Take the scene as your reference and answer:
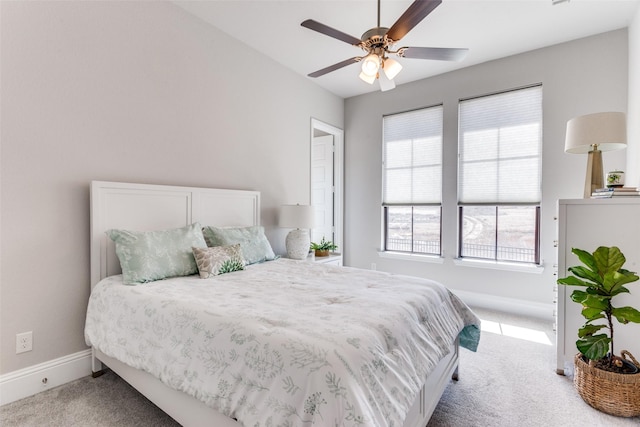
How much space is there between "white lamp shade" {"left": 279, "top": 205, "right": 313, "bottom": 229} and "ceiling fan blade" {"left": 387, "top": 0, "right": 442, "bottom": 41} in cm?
197

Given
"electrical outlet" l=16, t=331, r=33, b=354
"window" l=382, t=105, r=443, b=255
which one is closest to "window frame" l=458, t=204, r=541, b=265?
"window" l=382, t=105, r=443, b=255

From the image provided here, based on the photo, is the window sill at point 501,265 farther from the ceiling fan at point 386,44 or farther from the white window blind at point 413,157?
the ceiling fan at point 386,44

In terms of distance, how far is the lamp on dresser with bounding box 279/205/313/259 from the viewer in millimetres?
3473

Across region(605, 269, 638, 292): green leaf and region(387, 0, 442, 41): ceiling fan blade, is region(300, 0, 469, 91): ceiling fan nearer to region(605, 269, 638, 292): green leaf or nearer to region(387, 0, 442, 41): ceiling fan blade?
region(387, 0, 442, 41): ceiling fan blade

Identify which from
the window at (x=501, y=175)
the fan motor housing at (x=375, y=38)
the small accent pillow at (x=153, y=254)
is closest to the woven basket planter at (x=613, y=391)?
the window at (x=501, y=175)

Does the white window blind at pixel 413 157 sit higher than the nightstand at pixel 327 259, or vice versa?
the white window blind at pixel 413 157

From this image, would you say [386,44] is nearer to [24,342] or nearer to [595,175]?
[595,175]

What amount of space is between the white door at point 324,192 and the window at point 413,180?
2.85 ft

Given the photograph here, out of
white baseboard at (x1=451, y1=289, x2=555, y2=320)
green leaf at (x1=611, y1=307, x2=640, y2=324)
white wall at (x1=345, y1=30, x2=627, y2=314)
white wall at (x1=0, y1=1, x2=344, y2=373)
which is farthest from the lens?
white baseboard at (x1=451, y1=289, x2=555, y2=320)

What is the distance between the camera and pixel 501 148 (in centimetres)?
364

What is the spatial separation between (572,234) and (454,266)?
186 centimetres

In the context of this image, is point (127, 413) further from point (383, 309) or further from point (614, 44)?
point (614, 44)

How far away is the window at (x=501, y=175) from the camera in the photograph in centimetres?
347

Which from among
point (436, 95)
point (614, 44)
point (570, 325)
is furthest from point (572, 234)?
point (436, 95)
